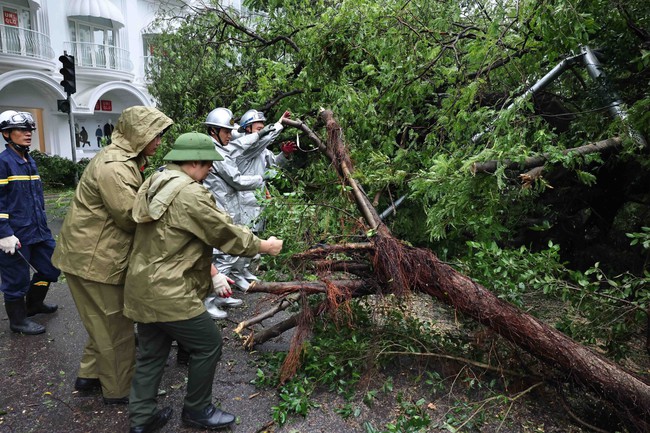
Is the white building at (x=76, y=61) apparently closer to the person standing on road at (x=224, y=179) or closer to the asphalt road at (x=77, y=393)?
the person standing on road at (x=224, y=179)

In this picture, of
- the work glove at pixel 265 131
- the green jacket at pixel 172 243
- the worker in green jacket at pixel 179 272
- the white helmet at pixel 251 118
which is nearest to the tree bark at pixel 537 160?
the worker in green jacket at pixel 179 272

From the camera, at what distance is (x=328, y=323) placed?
11.8 feet

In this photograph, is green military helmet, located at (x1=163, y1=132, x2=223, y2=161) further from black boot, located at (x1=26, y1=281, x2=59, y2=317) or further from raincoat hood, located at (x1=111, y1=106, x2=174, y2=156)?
black boot, located at (x1=26, y1=281, x2=59, y2=317)

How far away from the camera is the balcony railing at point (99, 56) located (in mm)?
19453

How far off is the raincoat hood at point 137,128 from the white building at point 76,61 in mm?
14010

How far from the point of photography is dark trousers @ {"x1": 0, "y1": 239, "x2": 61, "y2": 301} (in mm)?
3994

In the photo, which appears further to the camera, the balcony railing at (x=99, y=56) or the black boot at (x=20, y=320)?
the balcony railing at (x=99, y=56)

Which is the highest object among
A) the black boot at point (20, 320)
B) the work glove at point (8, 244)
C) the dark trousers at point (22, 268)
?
the work glove at point (8, 244)

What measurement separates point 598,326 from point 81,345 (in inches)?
156

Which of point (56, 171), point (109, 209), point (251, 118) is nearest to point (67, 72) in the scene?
point (56, 171)

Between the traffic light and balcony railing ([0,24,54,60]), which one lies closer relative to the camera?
the traffic light

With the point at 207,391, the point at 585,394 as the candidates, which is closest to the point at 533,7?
the point at 585,394

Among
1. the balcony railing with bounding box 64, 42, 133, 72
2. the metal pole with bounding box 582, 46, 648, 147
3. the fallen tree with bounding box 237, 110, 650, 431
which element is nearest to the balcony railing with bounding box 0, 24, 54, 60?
the balcony railing with bounding box 64, 42, 133, 72

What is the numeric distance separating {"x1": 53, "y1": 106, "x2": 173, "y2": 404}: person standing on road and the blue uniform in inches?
48.9
